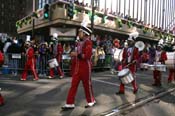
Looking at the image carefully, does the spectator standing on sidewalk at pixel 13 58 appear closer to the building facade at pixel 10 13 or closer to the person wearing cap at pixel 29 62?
the person wearing cap at pixel 29 62

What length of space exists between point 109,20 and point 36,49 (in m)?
17.9

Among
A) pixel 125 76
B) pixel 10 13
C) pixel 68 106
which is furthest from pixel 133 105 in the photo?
pixel 10 13

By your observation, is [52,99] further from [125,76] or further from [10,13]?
[10,13]

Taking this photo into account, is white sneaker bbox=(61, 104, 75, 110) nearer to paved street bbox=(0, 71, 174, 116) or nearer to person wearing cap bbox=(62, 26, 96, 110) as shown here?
person wearing cap bbox=(62, 26, 96, 110)

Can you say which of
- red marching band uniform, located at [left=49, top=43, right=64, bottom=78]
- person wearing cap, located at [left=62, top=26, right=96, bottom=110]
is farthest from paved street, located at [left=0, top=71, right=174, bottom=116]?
red marching band uniform, located at [left=49, top=43, right=64, bottom=78]

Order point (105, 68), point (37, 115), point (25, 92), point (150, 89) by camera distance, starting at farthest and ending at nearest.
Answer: point (105, 68), point (150, 89), point (25, 92), point (37, 115)

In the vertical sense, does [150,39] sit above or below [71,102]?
above

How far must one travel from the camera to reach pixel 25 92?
11.8 m

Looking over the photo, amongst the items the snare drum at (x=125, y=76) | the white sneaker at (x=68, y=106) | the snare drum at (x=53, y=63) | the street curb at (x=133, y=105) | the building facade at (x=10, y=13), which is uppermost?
the building facade at (x=10, y=13)

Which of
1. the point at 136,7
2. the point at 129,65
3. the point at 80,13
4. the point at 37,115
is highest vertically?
the point at 136,7

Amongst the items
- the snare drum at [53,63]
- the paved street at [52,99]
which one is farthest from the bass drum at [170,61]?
the snare drum at [53,63]

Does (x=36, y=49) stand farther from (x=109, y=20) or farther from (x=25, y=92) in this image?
(x=109, y=20)

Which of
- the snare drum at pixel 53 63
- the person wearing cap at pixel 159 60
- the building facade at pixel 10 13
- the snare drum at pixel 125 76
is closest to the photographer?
the snare drum at pixel 125 76

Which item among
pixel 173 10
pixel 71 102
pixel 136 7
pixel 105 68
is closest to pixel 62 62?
pixel 105 68
